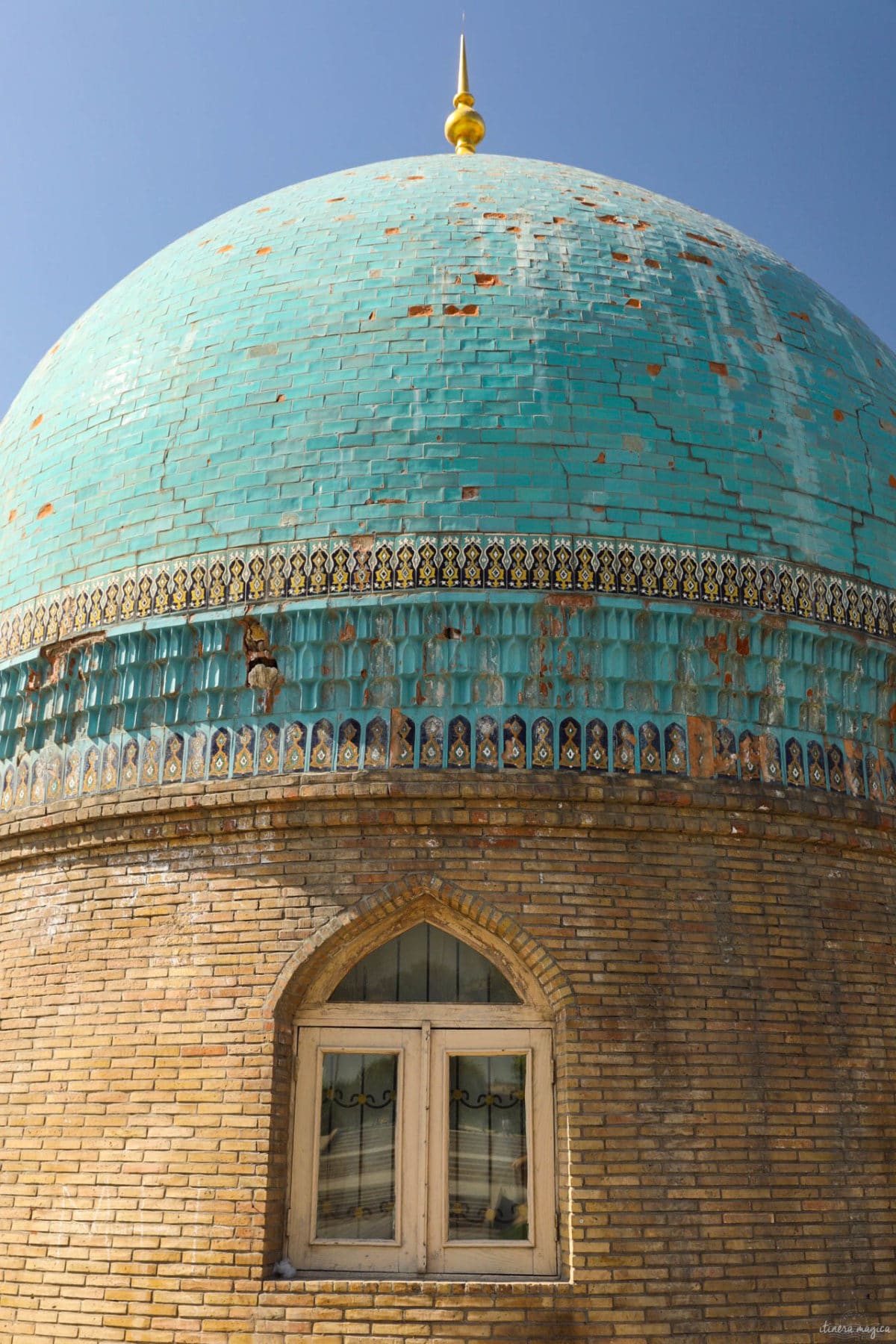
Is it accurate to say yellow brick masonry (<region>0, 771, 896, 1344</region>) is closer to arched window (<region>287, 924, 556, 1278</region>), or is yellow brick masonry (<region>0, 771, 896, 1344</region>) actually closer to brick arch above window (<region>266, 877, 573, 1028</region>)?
brick arch above window (<region>266, 877, 573, 1028</region>)

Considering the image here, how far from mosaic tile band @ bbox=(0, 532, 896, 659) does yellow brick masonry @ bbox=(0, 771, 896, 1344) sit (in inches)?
38.4

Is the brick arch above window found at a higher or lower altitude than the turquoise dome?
lower

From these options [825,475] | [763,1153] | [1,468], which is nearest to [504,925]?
[763,1153]

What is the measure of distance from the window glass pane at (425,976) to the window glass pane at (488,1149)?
292mm

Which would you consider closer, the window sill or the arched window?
the window sill

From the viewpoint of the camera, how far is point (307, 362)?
298 inches

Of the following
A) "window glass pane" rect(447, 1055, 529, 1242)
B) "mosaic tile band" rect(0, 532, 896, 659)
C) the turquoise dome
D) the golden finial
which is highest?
the golden finial

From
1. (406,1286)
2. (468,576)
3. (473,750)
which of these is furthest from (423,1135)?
(468,576)

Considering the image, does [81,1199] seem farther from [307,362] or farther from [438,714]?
[307,362]

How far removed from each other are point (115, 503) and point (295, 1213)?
12.3 ft

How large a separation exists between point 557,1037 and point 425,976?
2.27 ft

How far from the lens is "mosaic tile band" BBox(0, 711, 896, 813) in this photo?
21.9ft

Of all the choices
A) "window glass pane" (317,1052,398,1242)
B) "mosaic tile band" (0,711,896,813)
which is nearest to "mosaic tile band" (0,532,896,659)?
"mosaic tile band" (0,711,896,813)

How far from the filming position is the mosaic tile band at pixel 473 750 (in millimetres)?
6668
